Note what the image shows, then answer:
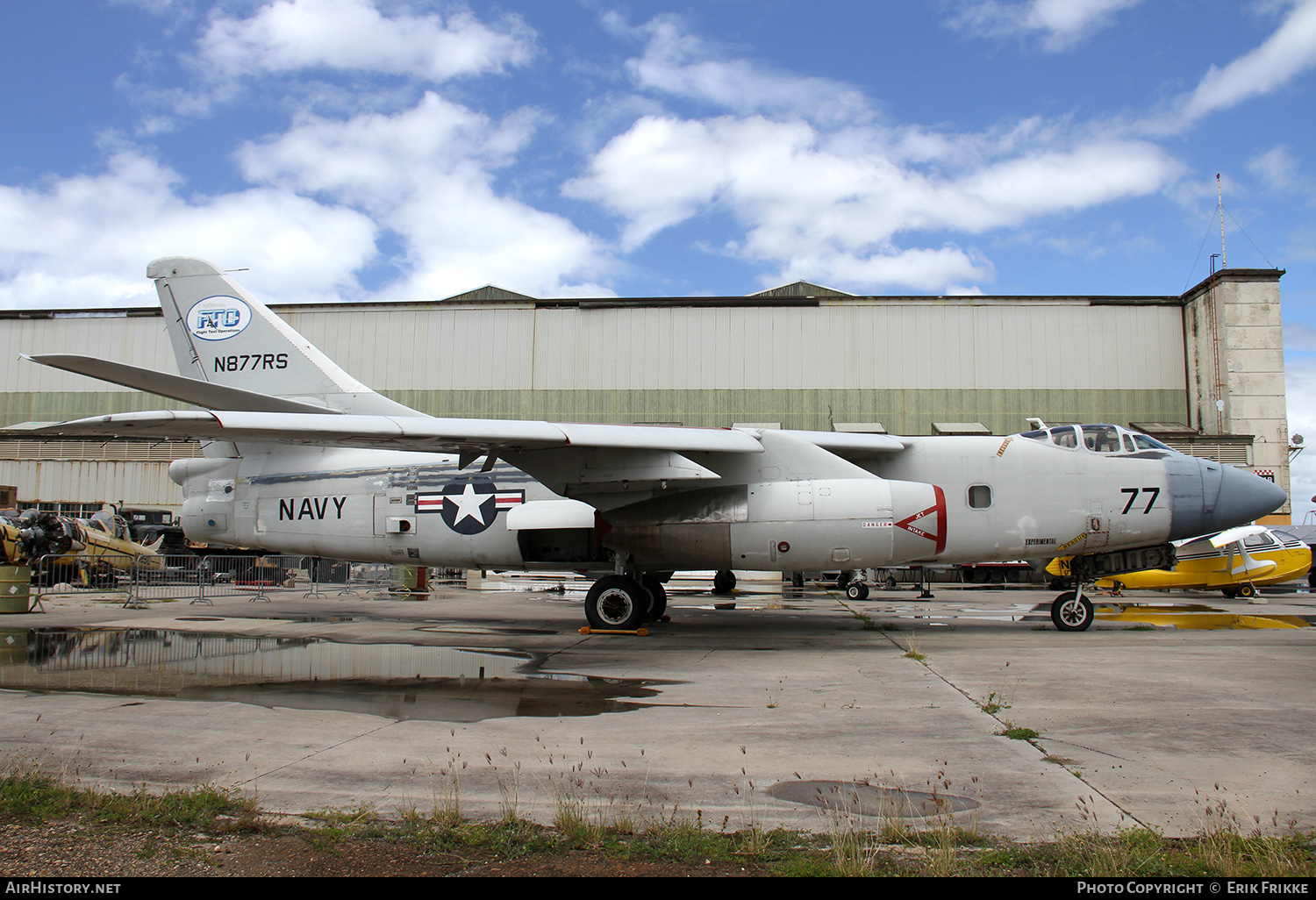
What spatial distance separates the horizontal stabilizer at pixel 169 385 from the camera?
26.7ft

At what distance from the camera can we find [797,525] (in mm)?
10969

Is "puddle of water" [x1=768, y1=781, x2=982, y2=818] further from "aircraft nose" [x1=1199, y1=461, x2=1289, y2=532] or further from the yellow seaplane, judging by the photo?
the yellow seaplane

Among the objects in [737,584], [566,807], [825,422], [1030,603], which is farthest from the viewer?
[825,422]

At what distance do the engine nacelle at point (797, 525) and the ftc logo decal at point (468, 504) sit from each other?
235cm

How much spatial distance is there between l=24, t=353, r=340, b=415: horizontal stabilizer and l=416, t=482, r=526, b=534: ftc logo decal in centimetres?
235

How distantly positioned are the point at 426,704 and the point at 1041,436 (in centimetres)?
996

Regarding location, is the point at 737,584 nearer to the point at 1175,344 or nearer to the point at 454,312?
the point at 454,312

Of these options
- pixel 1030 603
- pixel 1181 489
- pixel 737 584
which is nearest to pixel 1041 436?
pixel 1181 489

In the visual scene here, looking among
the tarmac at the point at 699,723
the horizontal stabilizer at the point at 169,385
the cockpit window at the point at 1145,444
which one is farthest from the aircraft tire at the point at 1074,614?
the horizontal stabilizer at the point at 169,385

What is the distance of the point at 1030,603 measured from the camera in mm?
20125

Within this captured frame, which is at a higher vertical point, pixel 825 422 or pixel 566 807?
pixel 825 422

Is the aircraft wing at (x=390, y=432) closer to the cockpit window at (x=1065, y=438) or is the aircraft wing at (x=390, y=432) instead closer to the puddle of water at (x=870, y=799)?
the cockpit window at (x=1065, y=438)

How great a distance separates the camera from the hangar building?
32.7m

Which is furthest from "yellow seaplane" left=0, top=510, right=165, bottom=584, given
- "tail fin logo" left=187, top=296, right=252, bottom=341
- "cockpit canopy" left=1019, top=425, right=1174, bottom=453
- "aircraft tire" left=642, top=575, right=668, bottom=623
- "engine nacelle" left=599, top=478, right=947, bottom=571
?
"cockpit canopy" left=1019, top=425, right=1174, bottom=453
